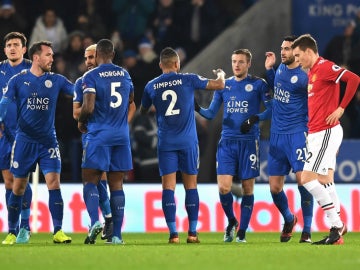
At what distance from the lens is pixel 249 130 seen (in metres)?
13.2

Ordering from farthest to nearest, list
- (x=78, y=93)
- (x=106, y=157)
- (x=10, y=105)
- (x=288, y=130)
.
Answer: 1. (x=10, y=105)
2. (x=288, y=130)
3. (x=78, y=93)
4. (x=106, y=157)

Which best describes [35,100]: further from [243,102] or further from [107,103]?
[243,102]

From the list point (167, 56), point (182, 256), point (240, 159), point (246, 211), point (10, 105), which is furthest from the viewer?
point (10, 105)

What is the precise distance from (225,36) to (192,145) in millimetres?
7013

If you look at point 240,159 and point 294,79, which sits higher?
point 294,79

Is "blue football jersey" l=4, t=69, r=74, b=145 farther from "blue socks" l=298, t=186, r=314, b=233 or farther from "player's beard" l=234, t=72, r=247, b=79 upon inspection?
"blue socks" l=298, t=186, r=314, b=233

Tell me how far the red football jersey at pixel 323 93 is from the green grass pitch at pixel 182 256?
1287 millimetres

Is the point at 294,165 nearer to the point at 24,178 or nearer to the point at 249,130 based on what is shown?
the point at 249,130

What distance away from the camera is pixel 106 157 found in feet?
39.5

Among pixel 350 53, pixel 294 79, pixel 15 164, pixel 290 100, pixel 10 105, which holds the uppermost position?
pixel 350 53

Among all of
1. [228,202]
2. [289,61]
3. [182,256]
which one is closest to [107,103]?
[228,202]

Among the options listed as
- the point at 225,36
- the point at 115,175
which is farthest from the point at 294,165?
the point at 225,36

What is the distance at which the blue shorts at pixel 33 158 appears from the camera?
494 inches

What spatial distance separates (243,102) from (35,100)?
95.7 inches
